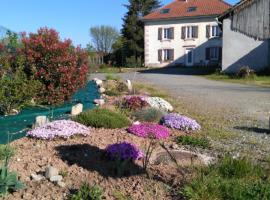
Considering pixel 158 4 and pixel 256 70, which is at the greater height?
pixel 158 4

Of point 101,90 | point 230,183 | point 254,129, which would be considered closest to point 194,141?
point 254,129

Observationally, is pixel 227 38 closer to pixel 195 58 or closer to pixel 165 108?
pixel 195 58

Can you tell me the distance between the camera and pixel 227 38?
34.4 m

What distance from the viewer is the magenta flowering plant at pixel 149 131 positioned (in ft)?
27.6

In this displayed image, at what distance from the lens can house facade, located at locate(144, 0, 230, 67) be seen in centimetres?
5116

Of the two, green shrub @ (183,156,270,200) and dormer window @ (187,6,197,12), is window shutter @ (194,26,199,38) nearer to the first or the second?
dormer window @ (187,6,197,12)

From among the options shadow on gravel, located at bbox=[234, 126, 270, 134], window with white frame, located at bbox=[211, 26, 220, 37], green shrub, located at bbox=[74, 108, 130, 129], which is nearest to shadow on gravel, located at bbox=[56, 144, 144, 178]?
green shrub, located at bbox=[74, 108, 130, 129]

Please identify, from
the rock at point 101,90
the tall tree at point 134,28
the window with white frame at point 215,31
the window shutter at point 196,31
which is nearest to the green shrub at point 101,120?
the rock at point 101,90

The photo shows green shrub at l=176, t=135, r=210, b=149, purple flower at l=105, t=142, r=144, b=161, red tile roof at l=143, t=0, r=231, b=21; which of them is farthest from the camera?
red tile roof at l=143, t=0, r=231, b=21

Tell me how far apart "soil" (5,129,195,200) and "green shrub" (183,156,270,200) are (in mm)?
298

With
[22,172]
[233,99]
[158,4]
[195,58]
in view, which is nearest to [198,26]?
[195,58]

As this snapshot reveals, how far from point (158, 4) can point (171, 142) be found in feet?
183

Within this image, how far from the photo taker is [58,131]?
7.81m

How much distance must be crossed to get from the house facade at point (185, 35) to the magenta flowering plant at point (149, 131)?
42.4m
